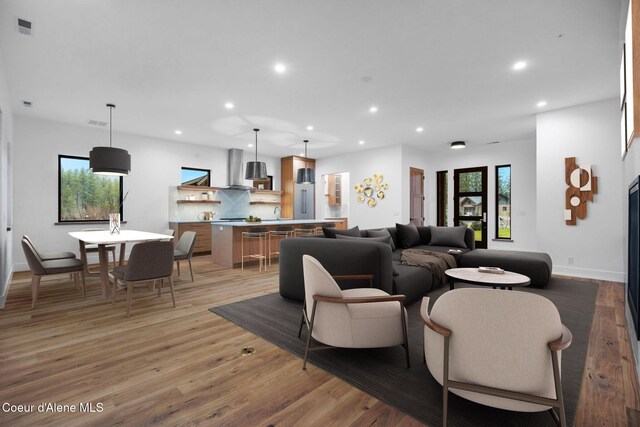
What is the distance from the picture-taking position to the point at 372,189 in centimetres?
888

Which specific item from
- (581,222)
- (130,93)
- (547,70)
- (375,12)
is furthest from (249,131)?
(581,222)

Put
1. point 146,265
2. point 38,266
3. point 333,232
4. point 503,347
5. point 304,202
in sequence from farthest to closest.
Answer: point 304,202
point 333,232
point 38,266
point 146,265
point 503,347

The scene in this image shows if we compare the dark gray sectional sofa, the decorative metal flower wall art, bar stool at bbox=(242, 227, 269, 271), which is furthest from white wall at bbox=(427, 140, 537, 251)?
bar stool at bbox=(242, 227, 269, 271)

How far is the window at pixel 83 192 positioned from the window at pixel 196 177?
150 centimetres

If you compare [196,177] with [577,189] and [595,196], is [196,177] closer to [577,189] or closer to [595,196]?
[577,189]

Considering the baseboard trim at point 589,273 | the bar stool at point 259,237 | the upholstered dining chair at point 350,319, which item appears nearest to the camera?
the upholstered dining chair at point 350,319

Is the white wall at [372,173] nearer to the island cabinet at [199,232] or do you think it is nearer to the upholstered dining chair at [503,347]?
the island cabinet at [199,232]

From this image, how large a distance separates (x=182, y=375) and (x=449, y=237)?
5.13 m

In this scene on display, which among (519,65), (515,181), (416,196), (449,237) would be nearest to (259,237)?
(449,237)

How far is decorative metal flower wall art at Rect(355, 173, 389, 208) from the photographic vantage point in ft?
28.3

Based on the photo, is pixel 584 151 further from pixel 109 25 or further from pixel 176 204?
pixel 176 204

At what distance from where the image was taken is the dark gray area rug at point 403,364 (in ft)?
5.70

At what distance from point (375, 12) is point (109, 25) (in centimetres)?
252

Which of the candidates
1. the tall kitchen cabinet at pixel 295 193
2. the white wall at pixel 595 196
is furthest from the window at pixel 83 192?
the white wall at pixel 595 196
